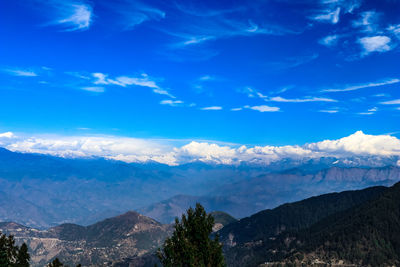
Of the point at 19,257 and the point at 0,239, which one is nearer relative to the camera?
the point at 0,239

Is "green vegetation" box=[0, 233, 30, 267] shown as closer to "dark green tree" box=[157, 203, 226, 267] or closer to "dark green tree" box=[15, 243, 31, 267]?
"dark green tree" box=[15, 243, 31, 267]

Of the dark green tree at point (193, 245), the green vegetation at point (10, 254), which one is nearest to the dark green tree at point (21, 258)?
the green vegetation at point (10, 254)

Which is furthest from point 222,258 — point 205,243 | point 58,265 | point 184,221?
point 58,265

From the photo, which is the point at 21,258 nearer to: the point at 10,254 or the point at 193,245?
the point at 10,254

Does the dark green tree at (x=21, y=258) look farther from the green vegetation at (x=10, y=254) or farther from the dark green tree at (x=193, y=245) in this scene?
the dark green tree at (x=193, y=245)

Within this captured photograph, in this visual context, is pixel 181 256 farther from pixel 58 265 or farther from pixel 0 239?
pixel 0 239
